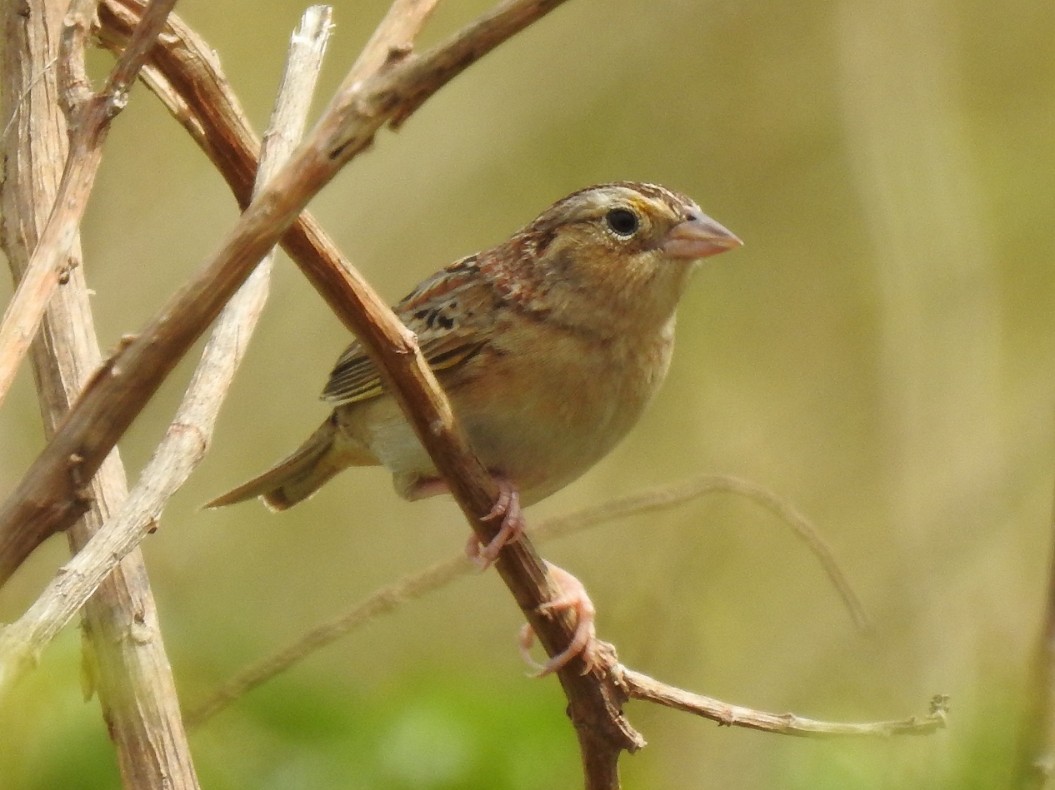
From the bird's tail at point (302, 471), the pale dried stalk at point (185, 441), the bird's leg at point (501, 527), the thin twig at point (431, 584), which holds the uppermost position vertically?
the pale dried stalk at point (185, 441)

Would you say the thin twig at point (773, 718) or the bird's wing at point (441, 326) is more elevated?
the bird's wing at point (441, 326)

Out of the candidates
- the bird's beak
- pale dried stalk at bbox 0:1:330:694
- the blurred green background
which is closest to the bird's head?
the bird's beak

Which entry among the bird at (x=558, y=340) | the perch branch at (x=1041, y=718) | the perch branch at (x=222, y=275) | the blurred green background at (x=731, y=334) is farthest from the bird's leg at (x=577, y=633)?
the perch branch at (x=1041, y=718)

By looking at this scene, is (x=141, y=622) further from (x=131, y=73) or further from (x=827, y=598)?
(x=827, y=598)

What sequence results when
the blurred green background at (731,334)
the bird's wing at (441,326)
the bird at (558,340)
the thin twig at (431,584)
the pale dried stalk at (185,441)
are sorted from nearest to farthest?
the pale dried stalk at (185,441) → the thin twig at (431,584) → the bird at (558,340) → the bird's wing at (441,326) → the blurred green background at (731,334)

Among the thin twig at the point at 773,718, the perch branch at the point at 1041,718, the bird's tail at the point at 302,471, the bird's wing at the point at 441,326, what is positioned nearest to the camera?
the perch branch at the point at 1041,718

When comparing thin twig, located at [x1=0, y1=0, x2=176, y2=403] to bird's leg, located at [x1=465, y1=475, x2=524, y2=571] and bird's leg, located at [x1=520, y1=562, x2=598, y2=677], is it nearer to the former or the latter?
bird's leg, located at [x1=465, y1=475, x2=524, y2=571]

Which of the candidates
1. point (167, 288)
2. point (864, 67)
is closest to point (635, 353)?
point (167, 288)

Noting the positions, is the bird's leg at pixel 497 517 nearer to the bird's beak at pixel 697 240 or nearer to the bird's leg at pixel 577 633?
the bird's leg at pixel 577 633
